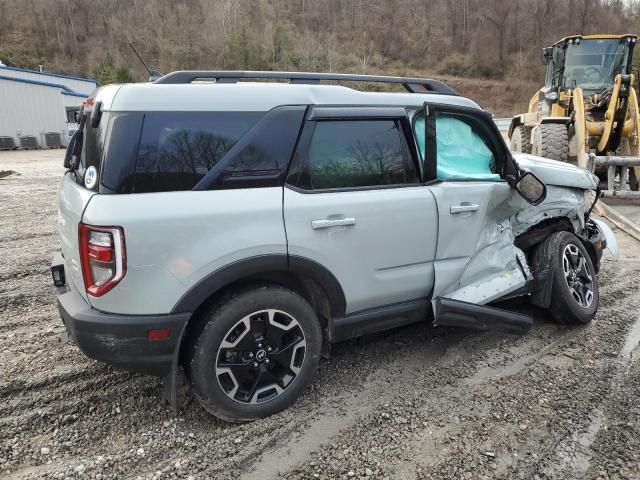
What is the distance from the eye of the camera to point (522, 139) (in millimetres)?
12625

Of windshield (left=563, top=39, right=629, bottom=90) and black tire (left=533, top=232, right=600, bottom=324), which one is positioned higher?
windshield (left=563, top=39, right=629, bottom=90)

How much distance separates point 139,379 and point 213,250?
52.2 inches

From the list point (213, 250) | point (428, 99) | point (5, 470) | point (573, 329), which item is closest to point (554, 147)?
point (573, 329)

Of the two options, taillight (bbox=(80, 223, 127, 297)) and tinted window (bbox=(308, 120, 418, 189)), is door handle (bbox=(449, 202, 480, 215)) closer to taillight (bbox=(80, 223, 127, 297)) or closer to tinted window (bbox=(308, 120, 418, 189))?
tinted window (bbox=(308, 120, 418, 189))

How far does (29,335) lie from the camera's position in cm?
393

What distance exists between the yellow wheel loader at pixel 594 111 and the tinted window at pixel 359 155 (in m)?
7.05

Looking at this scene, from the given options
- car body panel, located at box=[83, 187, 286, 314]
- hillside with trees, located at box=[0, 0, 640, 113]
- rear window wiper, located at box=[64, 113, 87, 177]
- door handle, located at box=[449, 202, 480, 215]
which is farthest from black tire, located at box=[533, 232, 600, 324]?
hillside with trees, located at box=[0, 0, 640, 113]

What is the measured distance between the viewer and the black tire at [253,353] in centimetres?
269

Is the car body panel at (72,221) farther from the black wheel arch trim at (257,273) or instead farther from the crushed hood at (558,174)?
the crushed hood at (558,174)

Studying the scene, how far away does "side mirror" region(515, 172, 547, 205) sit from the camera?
3908 mm

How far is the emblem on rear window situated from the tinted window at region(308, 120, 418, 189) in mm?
1171

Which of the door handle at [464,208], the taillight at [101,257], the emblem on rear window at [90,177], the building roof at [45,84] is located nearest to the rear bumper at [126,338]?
the taillight at [101,257]

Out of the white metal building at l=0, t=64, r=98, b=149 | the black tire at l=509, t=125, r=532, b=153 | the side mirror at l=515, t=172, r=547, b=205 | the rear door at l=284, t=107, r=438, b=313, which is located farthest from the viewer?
the white metal building at l=0, t=64, r=98, b=149

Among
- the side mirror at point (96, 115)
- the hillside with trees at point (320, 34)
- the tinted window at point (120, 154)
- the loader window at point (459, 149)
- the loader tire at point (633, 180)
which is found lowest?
the loader tire at point (633, 180)
